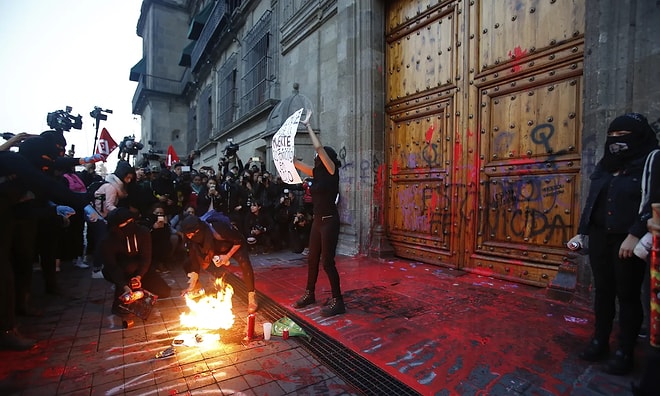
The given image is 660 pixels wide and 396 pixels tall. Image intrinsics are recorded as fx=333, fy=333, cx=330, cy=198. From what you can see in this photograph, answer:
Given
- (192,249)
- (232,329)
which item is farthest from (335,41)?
(232,329)

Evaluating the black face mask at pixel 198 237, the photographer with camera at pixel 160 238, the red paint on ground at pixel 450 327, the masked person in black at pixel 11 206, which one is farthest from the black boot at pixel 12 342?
the photographer with camera at pixel 160 238

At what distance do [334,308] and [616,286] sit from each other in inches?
97.7

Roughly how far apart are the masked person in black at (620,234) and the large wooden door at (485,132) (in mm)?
1590

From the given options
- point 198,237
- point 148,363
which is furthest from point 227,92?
point 148,363

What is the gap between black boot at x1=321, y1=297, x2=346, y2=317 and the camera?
3.67 metres

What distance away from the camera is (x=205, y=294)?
4.03 m

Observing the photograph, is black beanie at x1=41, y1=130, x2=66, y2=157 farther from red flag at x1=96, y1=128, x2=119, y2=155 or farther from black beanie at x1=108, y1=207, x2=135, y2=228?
red flag at x1=96, y1=128, x2=119, y2=155

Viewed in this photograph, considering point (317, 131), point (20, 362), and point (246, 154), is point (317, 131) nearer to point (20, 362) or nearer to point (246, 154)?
point (246, 154)

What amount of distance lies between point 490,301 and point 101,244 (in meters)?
4.67

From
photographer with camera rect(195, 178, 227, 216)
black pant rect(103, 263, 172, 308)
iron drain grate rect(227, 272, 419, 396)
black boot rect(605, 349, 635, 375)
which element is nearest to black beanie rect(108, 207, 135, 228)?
black pant rect(103, 263, 172, 308)

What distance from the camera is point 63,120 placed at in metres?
6.18

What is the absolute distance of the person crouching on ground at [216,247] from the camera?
Result: 155 inches

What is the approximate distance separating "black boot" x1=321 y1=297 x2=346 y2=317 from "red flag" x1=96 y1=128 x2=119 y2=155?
26.4 feet

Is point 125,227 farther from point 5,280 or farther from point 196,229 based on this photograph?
point 5,280
